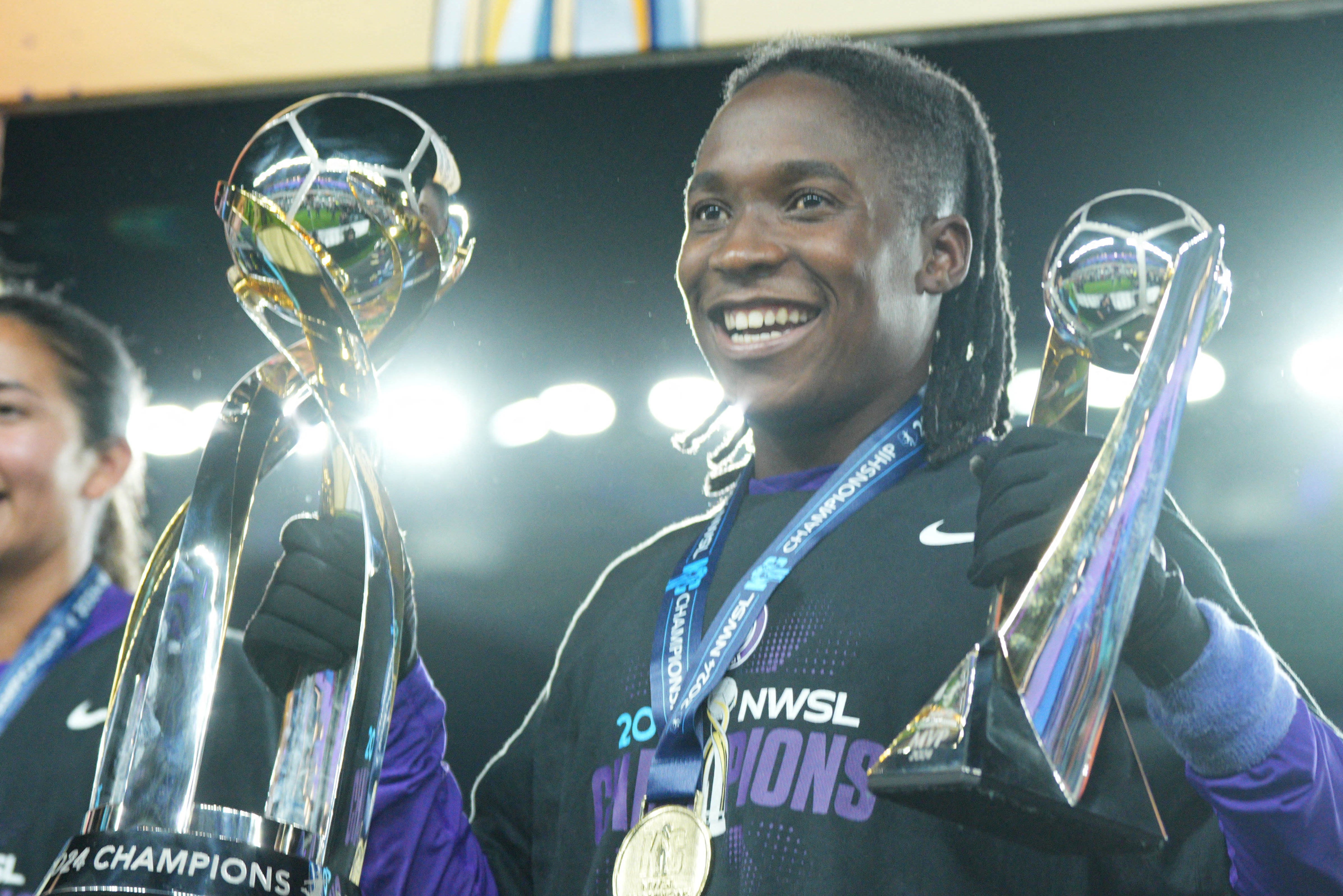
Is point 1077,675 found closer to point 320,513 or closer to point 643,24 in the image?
point 320,513

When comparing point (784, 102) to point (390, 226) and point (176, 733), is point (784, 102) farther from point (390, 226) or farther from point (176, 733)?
point (176, 733)

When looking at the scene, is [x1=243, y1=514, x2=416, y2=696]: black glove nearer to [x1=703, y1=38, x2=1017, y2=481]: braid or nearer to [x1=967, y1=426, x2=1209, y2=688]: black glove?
[x1=967, y1=426, x2=1209, y2=688]: black glove

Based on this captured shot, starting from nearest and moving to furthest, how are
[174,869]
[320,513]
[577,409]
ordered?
[174,869] → [320,513] → [577,409]

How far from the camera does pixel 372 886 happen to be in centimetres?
132

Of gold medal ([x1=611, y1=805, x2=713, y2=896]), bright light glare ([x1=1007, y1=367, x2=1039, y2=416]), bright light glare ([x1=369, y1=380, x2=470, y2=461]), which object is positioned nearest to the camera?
gold medal ([x1=611, y1=805, x2=713, y2=896])

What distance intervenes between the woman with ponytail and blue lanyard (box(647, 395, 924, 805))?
2.62ft

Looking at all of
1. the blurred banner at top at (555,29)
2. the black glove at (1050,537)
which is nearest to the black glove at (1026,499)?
the black glove at (1050,537)

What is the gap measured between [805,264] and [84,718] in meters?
1.24

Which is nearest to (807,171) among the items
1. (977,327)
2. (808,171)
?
(808,171)

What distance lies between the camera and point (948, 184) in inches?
62.6

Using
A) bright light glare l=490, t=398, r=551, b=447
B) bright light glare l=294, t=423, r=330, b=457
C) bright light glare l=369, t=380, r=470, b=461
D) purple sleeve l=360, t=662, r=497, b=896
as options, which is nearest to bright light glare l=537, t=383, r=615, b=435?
bright light glare l=490, t=398, r=551, b=447

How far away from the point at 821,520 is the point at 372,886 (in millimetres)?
563

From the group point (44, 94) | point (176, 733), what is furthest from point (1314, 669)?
point (44, 94)

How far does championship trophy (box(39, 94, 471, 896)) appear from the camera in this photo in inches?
31.6
